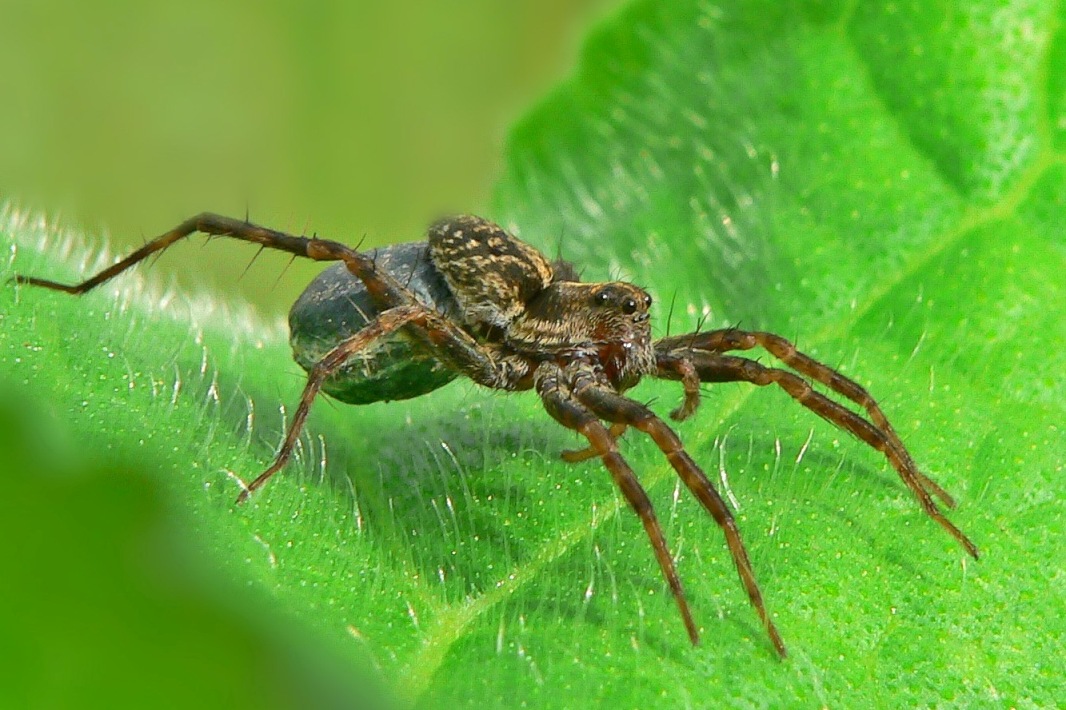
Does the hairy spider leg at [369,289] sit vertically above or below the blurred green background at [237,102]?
below

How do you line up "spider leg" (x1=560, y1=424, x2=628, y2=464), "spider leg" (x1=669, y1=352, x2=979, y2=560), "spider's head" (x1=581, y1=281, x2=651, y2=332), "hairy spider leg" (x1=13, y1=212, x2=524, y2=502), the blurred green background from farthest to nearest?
1. the blurred green background
2. "spider's head" (x1=581, y1=281, x2=651, y2=332)
3. "hairy spider leg" (x1=13, y1=212, x2=524, y2=502)
4. "spider leg" (x1=560, y1=424, x2=628, y2=464)
5. "spider leg" (x1=669, y1=352, x2=979, y2=560)

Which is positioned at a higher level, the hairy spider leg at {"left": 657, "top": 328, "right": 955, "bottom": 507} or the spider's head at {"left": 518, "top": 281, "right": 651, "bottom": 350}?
the spider's head at {"left": 518, "top": 281, "right": 651, "bottom": 350}

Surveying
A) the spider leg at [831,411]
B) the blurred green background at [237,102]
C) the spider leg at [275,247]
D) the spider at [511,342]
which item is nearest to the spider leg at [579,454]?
the spider at [511,342]

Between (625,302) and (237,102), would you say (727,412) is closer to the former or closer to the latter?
(625,302)

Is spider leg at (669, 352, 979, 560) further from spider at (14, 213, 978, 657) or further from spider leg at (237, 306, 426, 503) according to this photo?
spider leg at (237, 306, 426, 503)

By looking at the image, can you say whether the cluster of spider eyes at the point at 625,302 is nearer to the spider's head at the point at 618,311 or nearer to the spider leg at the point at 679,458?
the spider's head at the point at 618,311

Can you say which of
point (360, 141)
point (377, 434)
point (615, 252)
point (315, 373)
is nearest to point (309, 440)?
point (315, 373)

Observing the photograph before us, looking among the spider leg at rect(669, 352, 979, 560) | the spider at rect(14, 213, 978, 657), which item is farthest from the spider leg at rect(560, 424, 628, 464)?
the spider leg at rect(669, 352, 979, 560)
